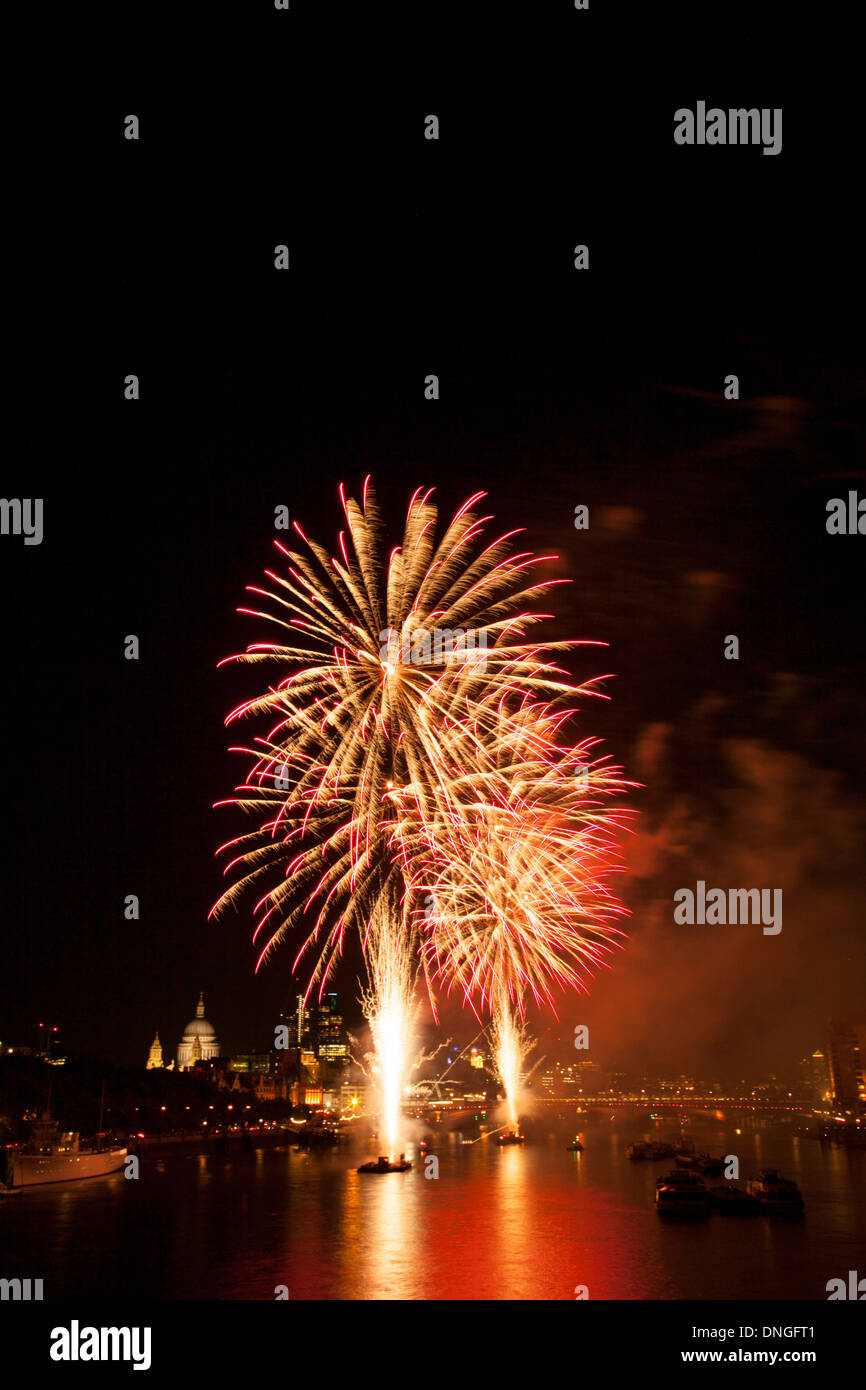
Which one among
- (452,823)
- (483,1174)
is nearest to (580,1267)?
(452,823)

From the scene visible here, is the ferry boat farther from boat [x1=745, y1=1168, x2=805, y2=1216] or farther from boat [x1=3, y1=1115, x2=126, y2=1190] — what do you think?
boat [x1=3, y1=1115, x2=126, y2=1190]

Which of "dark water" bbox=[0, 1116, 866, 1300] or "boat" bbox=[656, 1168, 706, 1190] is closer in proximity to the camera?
"dark water" bbox=[0, 1116, 866, 1300]

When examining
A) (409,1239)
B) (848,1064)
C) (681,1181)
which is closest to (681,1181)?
(681,1181)

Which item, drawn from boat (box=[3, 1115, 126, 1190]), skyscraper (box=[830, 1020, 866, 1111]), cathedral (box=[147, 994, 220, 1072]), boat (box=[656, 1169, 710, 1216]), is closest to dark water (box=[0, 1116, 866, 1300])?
A: boat (box=[656, 1169, 710, 1216])

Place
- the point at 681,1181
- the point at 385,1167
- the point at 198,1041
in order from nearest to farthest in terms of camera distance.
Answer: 1. the point at 681,1181
2. the point at 385,1167
3. the point at 198,1041

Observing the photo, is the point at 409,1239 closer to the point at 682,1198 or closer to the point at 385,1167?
the point at 682,1198

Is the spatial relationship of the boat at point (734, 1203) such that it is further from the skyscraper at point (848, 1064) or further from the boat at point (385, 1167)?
the skyscraper at point (848, 1064)

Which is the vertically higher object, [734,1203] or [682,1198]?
[682,1198]
